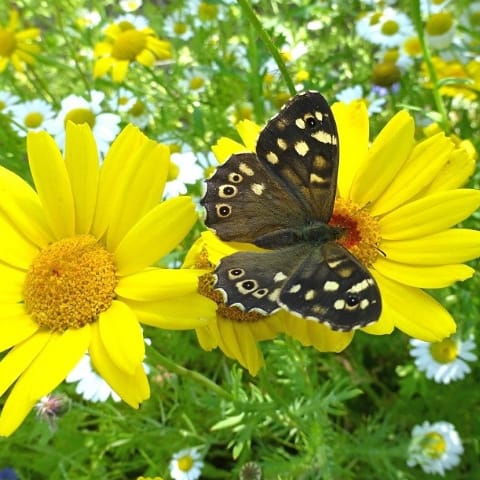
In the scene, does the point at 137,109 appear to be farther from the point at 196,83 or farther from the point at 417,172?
the point at 417,172

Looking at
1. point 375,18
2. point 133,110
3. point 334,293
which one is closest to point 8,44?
point 133,110

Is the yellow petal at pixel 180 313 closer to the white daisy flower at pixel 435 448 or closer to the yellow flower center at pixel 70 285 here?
the yellow flower center at pixel 70 285

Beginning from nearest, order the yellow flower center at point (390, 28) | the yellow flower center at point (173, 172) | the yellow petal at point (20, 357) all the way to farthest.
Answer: the yellow petal at point (20, 357)
the yellow flower center at point (173, 172)
the yellow flower center at point (390, 28)

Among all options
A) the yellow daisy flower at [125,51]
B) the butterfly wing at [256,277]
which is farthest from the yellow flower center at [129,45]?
the butterfly wing at [256,277]

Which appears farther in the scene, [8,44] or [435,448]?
[8,44]

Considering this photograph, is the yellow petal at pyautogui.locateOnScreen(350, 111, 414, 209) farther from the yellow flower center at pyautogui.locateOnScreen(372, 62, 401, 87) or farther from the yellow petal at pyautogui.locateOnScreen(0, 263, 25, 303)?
the yellow flower center at pyautogui.locateOnScreen(372, 62, 401, 87)

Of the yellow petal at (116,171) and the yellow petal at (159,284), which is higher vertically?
the yellow petal at (116,171)
